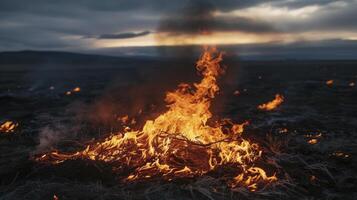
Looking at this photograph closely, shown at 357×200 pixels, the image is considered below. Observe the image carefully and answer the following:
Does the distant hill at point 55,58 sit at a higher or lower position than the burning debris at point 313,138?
lower

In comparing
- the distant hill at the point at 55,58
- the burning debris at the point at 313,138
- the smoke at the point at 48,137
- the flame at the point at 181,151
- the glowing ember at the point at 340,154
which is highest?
the flame at the point at 181,151

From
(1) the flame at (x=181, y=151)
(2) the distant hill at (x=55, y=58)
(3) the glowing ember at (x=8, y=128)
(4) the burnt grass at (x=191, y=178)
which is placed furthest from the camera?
(2) the distant hill at (x=55, y=58)

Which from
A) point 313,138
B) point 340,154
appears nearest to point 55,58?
point 313,138

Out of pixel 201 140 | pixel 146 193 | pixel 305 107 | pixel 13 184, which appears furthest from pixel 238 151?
pixel 305 107

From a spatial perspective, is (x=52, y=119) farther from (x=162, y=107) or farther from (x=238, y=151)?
(x=238, y=151)

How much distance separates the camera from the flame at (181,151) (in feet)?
29.6

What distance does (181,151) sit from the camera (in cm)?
974

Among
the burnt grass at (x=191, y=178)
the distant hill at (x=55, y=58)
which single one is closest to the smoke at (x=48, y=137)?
the burnt grass at (x=191, y=178)

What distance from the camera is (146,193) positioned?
805 cm

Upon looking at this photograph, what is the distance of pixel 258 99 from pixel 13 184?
21.2 meters

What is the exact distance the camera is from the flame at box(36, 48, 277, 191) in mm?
9031

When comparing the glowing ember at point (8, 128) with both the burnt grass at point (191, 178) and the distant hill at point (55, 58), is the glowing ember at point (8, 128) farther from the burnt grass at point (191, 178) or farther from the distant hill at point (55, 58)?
the distant hill at point (55, 58)

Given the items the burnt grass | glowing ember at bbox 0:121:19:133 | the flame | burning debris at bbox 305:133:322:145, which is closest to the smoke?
the burnt grass

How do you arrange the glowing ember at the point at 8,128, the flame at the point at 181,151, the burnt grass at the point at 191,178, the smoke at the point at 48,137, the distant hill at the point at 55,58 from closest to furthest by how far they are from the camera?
1. the burnt grass at the point at 191,178
2. the flame at the point at 181,151
3. the smoke at the point at 48,137
4. the glowing ember at the point at 8,128
5. the distant hill at the point at 55,58
